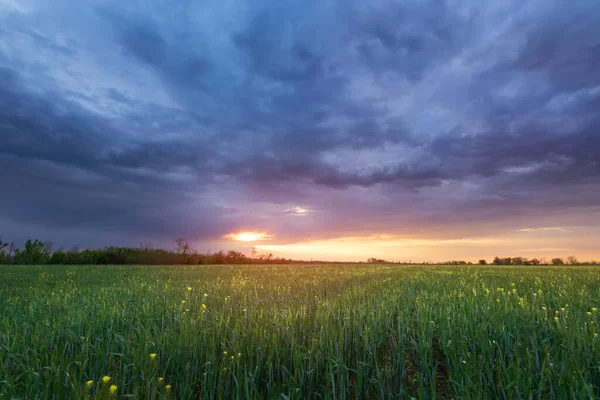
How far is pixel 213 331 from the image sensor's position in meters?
3.99

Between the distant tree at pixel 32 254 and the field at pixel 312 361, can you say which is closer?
the field at pixel 312 361

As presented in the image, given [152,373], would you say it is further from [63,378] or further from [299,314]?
[299,314]

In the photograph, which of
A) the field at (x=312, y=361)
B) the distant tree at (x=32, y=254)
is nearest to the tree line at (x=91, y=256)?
the distant tree at (x=32, y=254)

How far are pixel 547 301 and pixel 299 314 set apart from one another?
480 centimetres

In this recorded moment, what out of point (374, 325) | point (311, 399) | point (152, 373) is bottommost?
point (311, 399)

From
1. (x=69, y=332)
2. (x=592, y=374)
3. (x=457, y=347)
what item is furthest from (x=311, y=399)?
(x=69, y=332)

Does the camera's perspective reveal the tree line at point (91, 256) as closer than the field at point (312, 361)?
No

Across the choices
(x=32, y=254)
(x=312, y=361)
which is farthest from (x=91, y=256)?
(x=312, y=361)

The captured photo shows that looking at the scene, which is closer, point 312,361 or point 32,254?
point 312,361

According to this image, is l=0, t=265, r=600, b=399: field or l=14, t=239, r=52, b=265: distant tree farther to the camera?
l=14, t=239, r=52, b=265: distant tree

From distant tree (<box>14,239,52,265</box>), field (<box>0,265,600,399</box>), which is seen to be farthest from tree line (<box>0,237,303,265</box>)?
field (<box>0,265,600,399</box>)

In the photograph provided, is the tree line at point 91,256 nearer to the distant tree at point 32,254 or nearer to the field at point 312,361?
the distant tree at point 32,254

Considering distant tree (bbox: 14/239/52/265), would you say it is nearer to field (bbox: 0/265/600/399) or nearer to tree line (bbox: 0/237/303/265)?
tree line (bbox: 0/237/303/265)

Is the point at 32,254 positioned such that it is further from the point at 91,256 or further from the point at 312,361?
the point at 312,361
